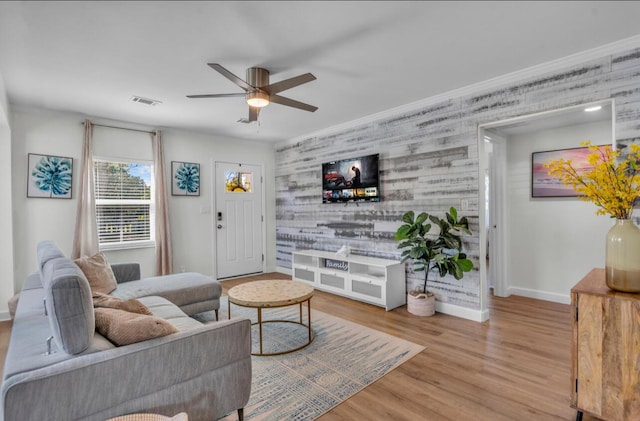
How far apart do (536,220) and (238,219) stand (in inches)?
178

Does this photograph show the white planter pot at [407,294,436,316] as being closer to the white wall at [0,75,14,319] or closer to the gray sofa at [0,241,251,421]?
the gray sofa at [0,241,251,421]

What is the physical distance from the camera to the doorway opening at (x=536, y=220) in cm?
380

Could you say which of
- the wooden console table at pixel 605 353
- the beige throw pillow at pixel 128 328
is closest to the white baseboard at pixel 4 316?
the beige throw pillow at pixel 128 328

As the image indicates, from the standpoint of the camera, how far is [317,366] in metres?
2.51

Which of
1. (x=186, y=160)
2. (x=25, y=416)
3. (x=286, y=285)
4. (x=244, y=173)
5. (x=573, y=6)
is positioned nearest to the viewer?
(x=25, y=416)

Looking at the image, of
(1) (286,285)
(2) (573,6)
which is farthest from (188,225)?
(2) (573,6)

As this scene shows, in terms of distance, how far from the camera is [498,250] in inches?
172

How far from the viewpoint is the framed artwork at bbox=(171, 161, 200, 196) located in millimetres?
5000

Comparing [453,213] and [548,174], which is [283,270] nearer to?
[453,213]

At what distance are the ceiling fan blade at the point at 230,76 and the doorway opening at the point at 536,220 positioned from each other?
2695 mm

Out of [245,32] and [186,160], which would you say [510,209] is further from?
[186,160]

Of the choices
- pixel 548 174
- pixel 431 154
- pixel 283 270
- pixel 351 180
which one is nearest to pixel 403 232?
pixel 431 154

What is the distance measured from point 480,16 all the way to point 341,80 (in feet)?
4.46

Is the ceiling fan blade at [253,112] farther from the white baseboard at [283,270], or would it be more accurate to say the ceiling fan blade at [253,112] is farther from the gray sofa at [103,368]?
the white baseboard at [283,270]
